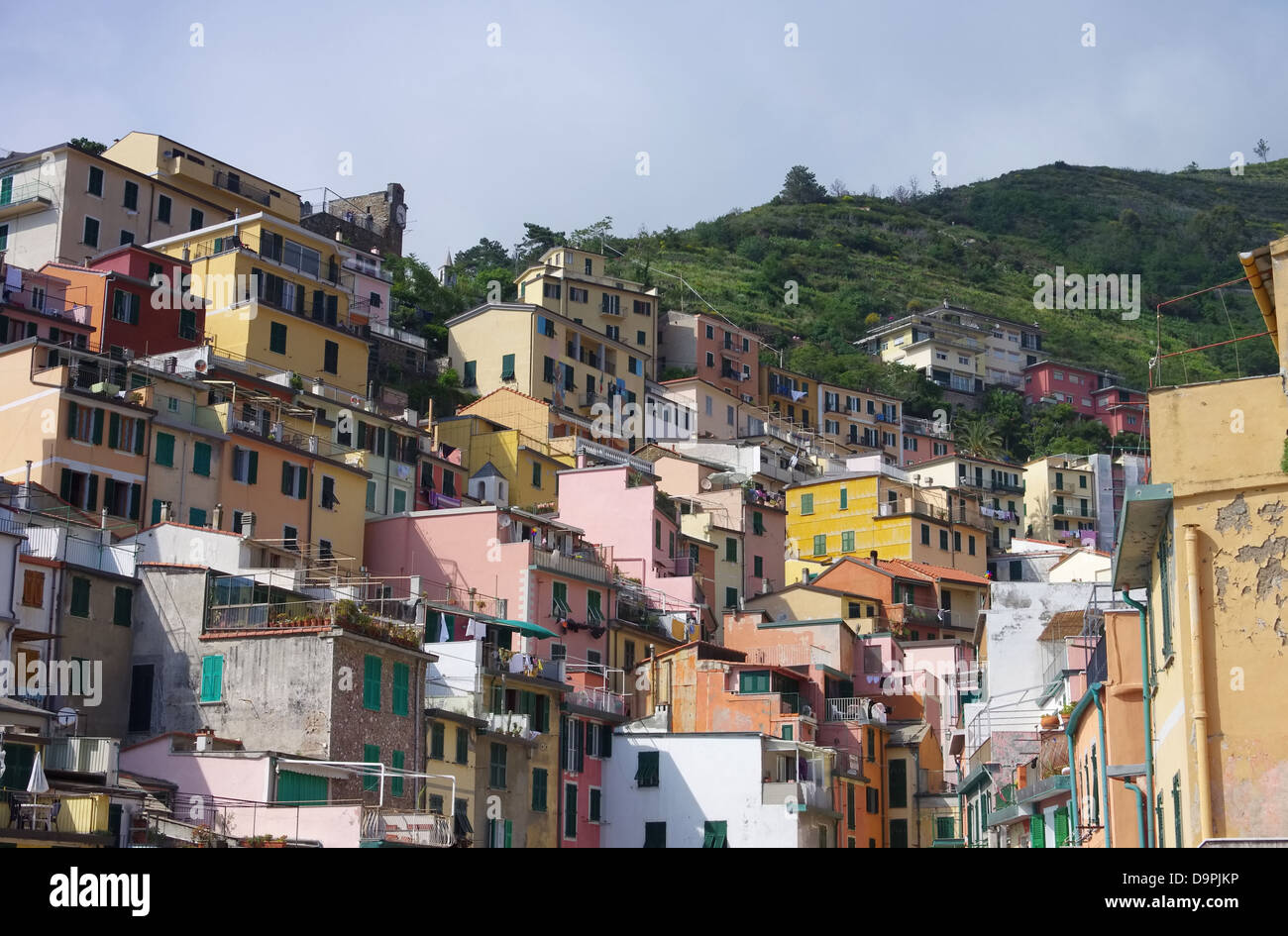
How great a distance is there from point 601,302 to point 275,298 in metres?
33.7

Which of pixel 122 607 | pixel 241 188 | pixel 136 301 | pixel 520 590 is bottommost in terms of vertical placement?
pixel 122 607

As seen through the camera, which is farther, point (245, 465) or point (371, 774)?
point (245, 465)

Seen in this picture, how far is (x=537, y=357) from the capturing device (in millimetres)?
86250

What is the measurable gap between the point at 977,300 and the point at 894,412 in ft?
214

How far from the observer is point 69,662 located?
41.7 meters

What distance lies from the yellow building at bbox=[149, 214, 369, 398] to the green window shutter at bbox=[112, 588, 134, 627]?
2314cm

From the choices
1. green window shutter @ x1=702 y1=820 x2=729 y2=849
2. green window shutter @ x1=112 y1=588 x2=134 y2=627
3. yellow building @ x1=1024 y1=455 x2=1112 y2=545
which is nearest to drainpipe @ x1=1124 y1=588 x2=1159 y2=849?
green window shutter @ x1=112 y1=588 x2=134 y2=627

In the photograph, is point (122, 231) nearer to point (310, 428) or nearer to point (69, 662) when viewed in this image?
point (310, 428)

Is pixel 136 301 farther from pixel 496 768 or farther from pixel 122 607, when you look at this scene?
pixel 496 768

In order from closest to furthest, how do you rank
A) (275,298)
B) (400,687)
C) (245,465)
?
(400,687)
(245,465)
(275,298)

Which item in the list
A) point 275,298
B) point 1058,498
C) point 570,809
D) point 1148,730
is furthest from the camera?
point 1058,498

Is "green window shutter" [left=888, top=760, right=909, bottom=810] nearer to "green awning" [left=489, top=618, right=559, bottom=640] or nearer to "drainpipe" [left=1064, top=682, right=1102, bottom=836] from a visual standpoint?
"green awning" [left=489, top=618, right=559, bottom=640]

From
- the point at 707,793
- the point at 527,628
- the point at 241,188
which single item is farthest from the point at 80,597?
the point at 241,188
